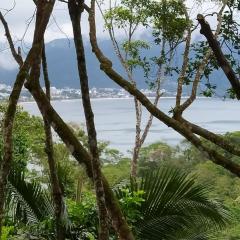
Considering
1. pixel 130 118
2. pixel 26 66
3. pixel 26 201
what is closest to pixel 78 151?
pixel 26 66

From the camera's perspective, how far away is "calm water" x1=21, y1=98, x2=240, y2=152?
174 feet

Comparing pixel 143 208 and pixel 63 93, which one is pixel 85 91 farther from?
pixel 63 93

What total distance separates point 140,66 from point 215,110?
93.8 metres

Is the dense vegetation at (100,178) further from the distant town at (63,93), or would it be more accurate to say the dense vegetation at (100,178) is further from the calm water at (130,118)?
the calm water at (130,118)

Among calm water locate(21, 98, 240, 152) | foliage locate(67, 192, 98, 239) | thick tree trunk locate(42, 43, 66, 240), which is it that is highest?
thick tree trunk locate(42, 43, 66, 240)

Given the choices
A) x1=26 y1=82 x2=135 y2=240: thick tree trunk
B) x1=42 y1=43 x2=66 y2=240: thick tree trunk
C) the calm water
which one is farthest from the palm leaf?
the calm water

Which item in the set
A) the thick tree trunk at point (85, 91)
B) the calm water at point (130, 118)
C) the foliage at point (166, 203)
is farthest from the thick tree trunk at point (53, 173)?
the calm water at point (130, 118)

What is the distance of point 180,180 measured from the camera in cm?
218

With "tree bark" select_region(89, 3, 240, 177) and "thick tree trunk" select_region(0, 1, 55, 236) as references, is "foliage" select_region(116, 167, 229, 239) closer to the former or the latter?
"tree bark" select_region(89, 3, 240, 177)

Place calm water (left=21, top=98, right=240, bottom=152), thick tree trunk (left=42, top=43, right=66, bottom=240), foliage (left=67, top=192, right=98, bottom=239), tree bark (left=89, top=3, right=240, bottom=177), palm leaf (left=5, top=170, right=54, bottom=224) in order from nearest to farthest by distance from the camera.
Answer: tree bark (left=89, top=3, right=240, bottom=177) < thick tree trunk (left=42, top=43, right=66, bottom=240) < foliage (left=67, top=192, right=98, bottom=239) < palm leaf (left=5, top=170, right=54, bottom=224) < calm water (left=21, top=98, right=240, bottom=152)

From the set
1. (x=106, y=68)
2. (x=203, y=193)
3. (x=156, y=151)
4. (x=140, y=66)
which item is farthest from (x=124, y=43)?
(x=156, y=151)

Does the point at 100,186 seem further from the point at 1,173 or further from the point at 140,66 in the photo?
the point at 140,66

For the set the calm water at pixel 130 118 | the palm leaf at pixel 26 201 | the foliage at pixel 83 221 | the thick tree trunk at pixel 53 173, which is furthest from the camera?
the calm water at pixel 130 118

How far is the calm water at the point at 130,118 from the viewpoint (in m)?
53.1
